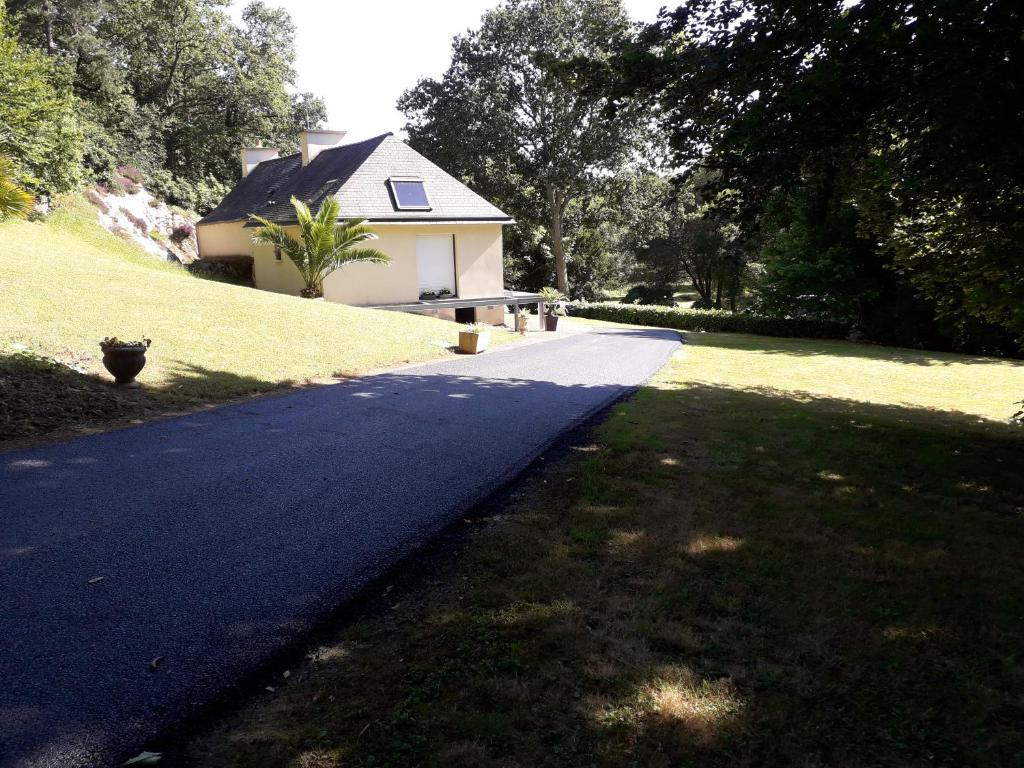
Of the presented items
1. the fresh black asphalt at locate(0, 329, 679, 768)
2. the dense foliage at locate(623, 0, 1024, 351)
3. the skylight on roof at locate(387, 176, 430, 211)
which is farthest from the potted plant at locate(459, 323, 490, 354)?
the skylight on roof at locate(387, 176, 430, 211)

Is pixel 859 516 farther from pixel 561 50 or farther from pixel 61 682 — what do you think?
pixel 561 50

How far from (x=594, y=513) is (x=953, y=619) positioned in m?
2.50

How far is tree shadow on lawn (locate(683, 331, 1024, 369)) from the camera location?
20750 mm

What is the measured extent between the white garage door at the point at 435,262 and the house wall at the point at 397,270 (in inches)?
7.9

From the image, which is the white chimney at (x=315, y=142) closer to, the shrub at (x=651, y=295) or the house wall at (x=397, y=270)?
the house wall at (x=397, y=270)

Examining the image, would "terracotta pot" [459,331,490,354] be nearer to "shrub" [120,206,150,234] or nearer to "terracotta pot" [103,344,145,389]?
"terracotta pot" [103,344,145,389]

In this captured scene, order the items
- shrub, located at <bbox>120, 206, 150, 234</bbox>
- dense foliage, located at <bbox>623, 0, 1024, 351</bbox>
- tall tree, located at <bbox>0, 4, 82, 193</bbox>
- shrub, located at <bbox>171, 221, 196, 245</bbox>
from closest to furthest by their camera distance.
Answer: dense foliage, located at <bbox>623, 0, 1024, 351</bbox> < tall tree, located at <bbox>0, 4, 82, 193</bbox> < shrub, located at <bbox>120, 206, 150, 234</bbox> < shrub, located at <bbox>171, 221, 196, 245</bbox>

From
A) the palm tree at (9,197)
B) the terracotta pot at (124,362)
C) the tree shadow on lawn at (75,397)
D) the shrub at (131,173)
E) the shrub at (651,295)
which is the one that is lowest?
the tree shadow on lawn at (75,397)

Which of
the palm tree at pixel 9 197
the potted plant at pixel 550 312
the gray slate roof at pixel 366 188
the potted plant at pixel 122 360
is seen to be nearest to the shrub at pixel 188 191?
the gray slate roof at pixel 366 188

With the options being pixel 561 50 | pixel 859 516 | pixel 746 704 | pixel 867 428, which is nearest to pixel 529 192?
pixel 561 50

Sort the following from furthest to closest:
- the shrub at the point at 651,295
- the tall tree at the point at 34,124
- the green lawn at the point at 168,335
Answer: the shrub at the point at 651,295
the tall tree at the point at 34,124
the green lawn at the point at 168,335

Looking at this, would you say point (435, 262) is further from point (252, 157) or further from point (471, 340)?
point (252, 157)

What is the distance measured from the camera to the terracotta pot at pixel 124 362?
9.48 m

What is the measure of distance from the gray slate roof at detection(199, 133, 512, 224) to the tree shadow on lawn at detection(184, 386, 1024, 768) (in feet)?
65.5
